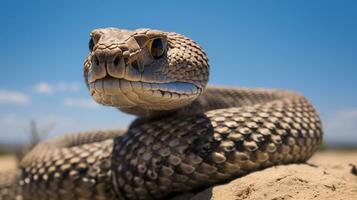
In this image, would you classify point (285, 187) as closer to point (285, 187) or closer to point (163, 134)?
point (285, 187)

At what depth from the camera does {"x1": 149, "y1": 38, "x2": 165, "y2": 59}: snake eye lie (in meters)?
5.24

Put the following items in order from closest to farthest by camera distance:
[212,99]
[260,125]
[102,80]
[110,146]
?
[102,80], [260,125], [110,146], [212,99]

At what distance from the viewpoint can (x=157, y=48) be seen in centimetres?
529

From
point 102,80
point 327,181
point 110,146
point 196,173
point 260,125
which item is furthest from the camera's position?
point 110,146

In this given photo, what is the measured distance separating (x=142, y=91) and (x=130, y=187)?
5.12 ft

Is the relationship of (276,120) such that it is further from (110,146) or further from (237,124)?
(110,146)

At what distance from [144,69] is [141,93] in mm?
262

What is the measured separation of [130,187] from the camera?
5.85 metres

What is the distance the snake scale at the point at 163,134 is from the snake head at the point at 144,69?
11 millimetres

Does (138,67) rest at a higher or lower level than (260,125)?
higher

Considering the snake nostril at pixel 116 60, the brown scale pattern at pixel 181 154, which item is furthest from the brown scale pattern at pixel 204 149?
the snake nostril at pixel 116 60

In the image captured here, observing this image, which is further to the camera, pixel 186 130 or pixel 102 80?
pixel 186 130

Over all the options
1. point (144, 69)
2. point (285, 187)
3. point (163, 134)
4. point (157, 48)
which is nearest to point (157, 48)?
point (157, 48)

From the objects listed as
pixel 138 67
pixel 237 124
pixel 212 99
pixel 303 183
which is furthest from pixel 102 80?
pixel 212 99
